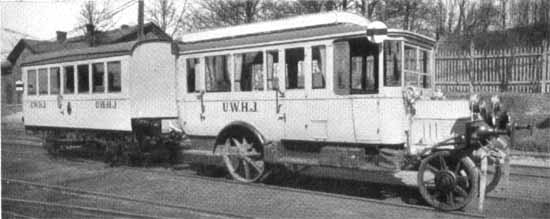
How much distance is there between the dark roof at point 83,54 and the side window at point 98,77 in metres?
0.23

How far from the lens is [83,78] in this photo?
12.4m

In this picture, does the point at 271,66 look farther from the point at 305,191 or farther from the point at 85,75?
the point at 85,75

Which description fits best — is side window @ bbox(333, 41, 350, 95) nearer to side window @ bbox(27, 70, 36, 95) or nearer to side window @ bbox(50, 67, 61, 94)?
side window @ bbox(50, 67, 61, 94)

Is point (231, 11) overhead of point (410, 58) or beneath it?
overhead

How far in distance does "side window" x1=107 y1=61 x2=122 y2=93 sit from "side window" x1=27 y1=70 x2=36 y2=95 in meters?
3.56

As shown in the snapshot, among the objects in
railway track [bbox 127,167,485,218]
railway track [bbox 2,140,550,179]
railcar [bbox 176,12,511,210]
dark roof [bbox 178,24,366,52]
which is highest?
dark roof [bbox 178,24,366,52]

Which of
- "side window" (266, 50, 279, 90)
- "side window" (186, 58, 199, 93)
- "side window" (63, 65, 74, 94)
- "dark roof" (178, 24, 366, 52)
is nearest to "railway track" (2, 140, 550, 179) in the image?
"dark roof" (178, 24, 366, 52)

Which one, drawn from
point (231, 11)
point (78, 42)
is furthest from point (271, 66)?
point (78, 42)

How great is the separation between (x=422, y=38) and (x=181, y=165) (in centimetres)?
632

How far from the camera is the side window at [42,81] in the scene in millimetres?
13578

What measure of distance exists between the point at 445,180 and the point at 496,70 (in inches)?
479

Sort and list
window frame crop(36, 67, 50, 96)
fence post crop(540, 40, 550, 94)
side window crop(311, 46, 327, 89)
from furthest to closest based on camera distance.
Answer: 1. fence post crop(540, 40, 550, 94)
2. window frame crop(36, 67, 50, 96)
3. side window crop(311, 46, 327, 89)

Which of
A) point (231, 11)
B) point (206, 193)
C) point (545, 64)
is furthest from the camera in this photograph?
point (231, 11)

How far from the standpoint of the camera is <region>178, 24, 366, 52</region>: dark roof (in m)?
8.01
